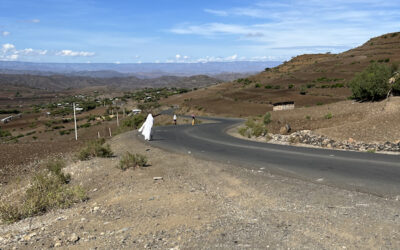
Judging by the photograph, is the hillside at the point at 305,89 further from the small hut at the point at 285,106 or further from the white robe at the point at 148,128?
the white robe at the point at 148,128

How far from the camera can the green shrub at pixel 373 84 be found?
98.1ft

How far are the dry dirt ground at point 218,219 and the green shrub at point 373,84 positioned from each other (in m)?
22.6

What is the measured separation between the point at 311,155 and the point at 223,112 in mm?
46788

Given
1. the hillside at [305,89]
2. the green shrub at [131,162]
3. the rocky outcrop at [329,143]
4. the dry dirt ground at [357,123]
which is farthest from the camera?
the hillside at [305,89]

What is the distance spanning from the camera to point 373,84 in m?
30.7

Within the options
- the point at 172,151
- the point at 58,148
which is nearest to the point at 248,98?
the point at 58,148

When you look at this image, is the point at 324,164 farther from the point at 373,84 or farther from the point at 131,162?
the point at 373,84

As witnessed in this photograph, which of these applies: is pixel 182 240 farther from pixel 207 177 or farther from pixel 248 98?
pixel 248 98

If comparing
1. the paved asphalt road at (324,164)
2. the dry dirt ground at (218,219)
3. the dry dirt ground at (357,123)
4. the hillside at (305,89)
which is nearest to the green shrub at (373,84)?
the dry dirt ground at (357,123)

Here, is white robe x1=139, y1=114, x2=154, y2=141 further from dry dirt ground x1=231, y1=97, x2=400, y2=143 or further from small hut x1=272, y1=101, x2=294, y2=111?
small hut x1=272, y1=101, x2=294, y2=111

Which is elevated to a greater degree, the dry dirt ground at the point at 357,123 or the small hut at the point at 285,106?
the dry dirt ground at the point at 357,123

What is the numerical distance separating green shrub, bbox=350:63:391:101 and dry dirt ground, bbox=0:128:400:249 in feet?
74.1

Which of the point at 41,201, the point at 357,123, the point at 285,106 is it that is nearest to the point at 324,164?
the point at 41,201

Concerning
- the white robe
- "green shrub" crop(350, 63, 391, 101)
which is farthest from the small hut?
the white robe
